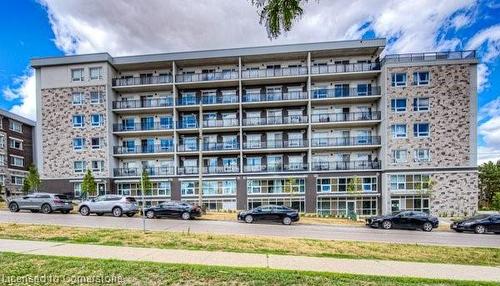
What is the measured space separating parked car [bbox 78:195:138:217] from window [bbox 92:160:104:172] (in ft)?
44.8

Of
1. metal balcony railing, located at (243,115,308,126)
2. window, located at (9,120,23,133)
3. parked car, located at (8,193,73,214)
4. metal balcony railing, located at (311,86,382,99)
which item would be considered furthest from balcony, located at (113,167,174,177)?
window, located at (9,120,23,133)

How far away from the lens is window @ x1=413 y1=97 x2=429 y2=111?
32469mm

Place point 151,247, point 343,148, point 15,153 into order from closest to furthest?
1. point 151,247
2. point 343,148
3. point 15,153

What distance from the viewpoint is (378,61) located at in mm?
34188

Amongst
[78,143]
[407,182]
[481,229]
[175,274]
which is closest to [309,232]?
[175,274]

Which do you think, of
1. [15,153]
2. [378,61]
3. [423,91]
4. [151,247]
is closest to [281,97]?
[378,61]

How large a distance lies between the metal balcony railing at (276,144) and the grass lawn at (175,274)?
2827cm

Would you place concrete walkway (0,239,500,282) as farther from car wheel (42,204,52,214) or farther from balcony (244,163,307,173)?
balcony (244,163,307,173)

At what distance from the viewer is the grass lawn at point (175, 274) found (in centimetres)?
607

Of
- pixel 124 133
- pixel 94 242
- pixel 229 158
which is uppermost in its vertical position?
pixel 124 133

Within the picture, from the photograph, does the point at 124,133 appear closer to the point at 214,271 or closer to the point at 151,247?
the point at 151,247

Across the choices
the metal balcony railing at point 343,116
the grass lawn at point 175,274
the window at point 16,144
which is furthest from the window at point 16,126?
the grass lawn at point 175,274

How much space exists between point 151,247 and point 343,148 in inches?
1108

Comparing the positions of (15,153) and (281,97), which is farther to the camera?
(15,153)
